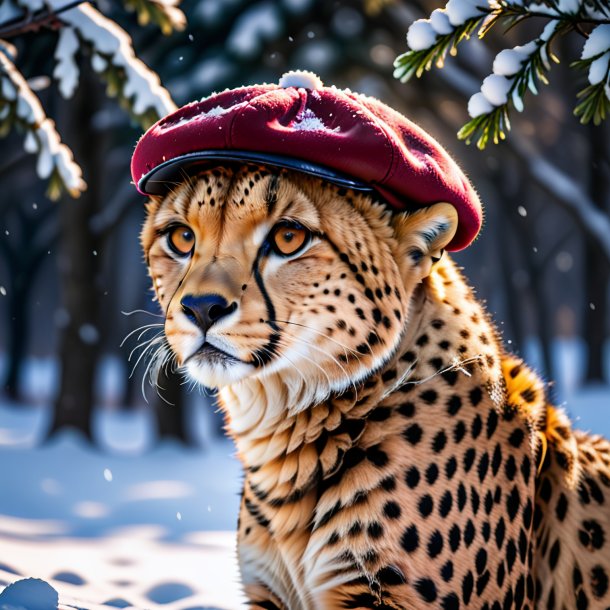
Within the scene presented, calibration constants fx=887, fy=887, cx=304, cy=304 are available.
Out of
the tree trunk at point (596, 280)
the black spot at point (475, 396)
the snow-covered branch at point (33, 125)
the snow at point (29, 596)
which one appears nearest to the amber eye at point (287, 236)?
the black spot at point (475, 396)

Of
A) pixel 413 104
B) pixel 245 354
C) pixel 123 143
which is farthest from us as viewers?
pixel 413 104

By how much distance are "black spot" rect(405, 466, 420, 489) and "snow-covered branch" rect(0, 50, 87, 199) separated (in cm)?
284

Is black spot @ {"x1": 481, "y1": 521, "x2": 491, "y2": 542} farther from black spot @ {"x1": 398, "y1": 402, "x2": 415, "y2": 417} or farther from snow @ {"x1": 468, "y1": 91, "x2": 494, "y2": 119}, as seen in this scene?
snow @ {"x1": 468, "y1": 91, "x2": 494, "y2": 119}

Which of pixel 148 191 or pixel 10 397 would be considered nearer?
pixel 148 191

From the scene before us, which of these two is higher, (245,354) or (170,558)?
(245,354)

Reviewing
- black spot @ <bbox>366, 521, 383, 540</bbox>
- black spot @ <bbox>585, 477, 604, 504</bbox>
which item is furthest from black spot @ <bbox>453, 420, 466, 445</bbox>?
black spot @ <bbox>585, 477, 604, 504</bbox>

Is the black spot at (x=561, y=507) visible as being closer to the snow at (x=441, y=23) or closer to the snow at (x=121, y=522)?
the snow at (x=121, y=522)

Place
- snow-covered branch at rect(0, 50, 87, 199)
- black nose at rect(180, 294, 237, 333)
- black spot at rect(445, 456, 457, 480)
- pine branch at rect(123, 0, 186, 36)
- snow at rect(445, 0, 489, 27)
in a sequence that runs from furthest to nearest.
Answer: pine branch at rect(123, 0, 186, 36) → snow-covered branch at rect(0, 50, 87, 199) → snow at rect(445, 0, 489, 27) → black spot at rect(445, 456, 457, 480) → black nose at rect(180, 294, 237, 333)

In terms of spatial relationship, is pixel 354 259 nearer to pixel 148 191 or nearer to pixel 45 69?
pixel 148 191

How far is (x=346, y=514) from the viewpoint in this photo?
265cm

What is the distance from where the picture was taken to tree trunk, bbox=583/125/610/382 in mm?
10438

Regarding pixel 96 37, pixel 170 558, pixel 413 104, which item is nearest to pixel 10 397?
pixel 413 104

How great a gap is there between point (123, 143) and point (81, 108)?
131cm

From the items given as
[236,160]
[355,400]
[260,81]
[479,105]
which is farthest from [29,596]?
[260,81]
